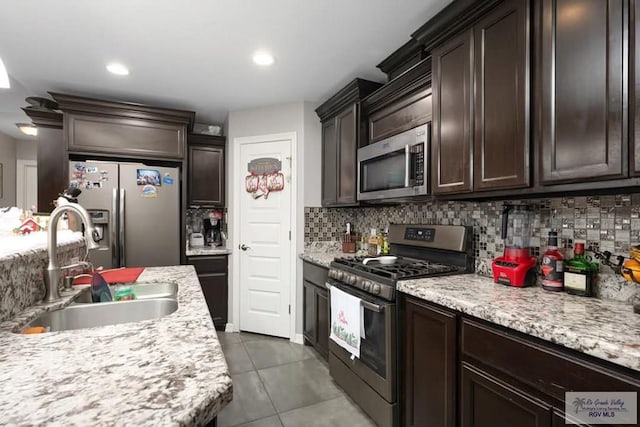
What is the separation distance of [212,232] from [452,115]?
3102mm

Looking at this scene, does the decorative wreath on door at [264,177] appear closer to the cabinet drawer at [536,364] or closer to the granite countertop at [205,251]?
the granite countertop at [205,251]

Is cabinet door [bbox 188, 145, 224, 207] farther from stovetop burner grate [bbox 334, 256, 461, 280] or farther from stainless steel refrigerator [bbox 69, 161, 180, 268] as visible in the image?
stovetop burner grate [bbox 334, 256, 461, 280]

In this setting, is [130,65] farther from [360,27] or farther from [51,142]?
[360,27]

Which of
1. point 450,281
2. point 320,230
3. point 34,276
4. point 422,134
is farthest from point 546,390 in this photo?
point 320,230

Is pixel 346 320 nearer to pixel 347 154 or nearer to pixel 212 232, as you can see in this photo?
pixel 347 154

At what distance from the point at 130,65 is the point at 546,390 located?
10.5ft

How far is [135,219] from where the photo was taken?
10.1ft

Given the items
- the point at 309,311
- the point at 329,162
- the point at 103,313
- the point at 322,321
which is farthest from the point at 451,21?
the point at 309,311

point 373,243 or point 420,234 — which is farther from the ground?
point 420,234

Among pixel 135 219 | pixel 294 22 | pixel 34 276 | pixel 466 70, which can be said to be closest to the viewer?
pixel 34 276

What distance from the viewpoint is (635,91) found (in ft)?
3.43

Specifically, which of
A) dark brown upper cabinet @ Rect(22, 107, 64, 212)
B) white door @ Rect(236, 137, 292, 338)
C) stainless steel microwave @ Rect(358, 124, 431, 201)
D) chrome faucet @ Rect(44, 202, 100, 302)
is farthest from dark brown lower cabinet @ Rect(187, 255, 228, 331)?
chrome faucet @ Rect(44, 202, 100, 302)

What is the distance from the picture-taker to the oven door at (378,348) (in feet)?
5.74

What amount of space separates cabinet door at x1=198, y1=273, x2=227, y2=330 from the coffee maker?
55cm
